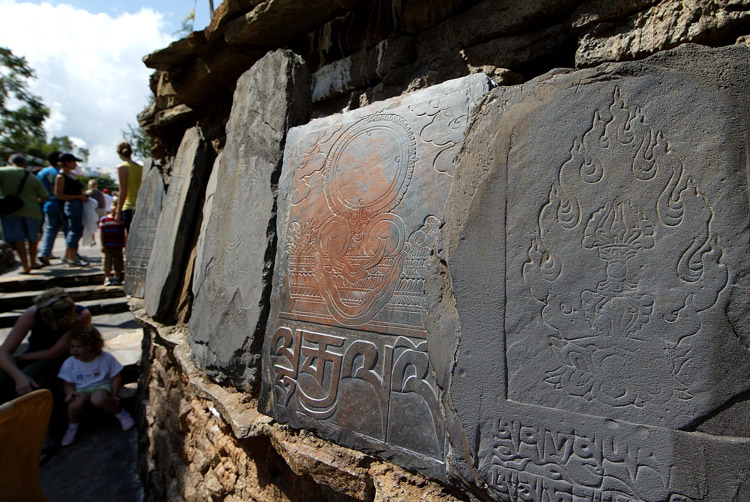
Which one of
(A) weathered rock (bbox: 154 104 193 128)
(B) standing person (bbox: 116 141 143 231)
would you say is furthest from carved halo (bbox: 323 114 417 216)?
(B) standing person (bbox: 116 141 143 231)

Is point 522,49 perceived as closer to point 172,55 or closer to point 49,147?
point 172,55

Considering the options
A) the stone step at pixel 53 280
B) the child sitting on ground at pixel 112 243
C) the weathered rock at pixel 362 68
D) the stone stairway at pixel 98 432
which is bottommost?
the stone stairway at pixel 98 432

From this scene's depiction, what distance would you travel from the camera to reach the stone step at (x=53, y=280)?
5.89 metres

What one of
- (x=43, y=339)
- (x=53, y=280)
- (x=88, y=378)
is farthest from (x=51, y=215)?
(x=88, y=378)

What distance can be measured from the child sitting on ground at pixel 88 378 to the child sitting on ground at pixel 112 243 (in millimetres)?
2100

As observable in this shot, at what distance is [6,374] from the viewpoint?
351 cm

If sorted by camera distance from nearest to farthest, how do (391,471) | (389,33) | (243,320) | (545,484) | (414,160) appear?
(545,484), (391,471), (414,160), (243,320), (389,33)

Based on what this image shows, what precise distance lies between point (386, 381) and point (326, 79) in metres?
2.32

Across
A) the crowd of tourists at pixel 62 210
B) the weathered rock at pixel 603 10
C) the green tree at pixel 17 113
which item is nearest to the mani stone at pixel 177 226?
the crowd of tourists at pixel 62 210

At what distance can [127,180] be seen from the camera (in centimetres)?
523

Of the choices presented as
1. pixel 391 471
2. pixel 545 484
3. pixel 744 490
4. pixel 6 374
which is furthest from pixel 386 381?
pixel 6 374

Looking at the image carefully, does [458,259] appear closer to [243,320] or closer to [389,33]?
[243,320]

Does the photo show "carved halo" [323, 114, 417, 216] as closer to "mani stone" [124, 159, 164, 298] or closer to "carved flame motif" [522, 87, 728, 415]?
"carved flame motif" [522, 87, 728, 415]

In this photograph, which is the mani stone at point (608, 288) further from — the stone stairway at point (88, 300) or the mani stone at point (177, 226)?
the stone stairway at point (88, 300)
